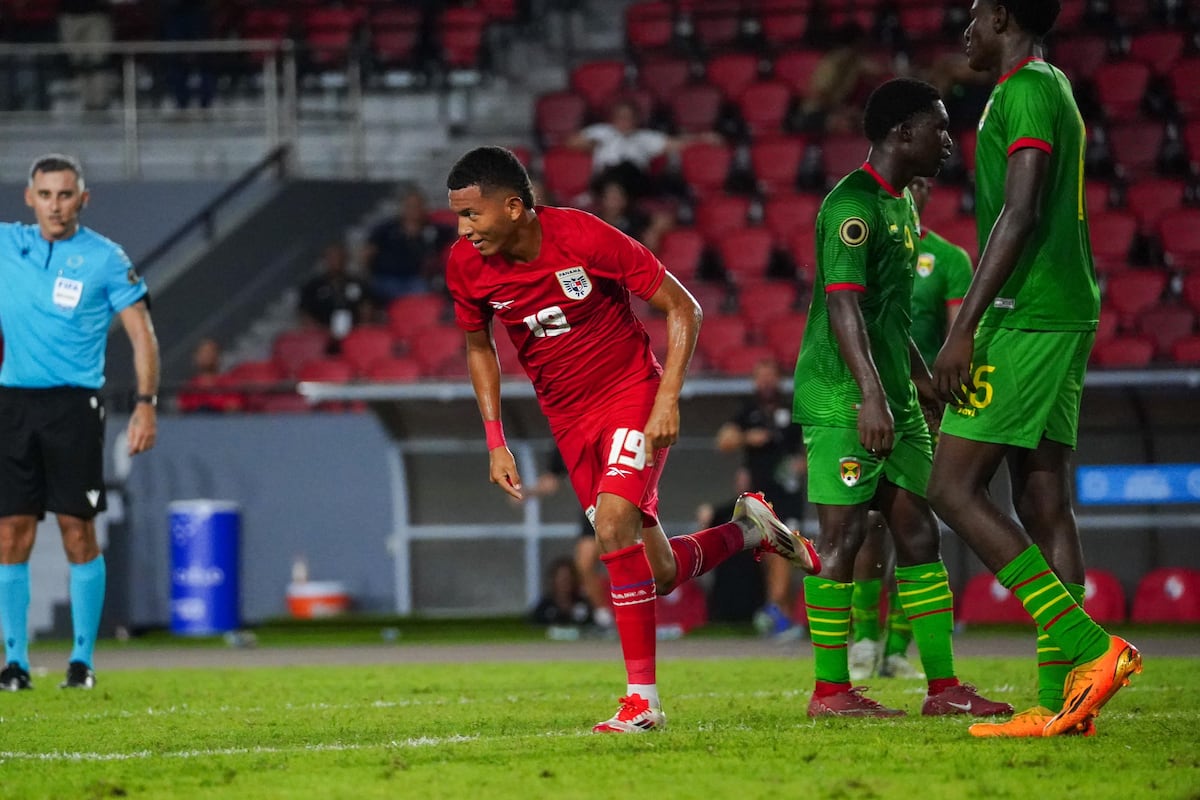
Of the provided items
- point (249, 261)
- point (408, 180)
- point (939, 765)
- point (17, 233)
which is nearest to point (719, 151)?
point (408, 180)

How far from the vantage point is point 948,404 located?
5168 mm

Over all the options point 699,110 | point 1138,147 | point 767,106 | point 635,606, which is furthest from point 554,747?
point 699,110

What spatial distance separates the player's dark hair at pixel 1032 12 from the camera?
5.19 meters

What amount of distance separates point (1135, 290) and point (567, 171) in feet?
19.0

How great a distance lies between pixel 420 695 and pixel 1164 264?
9872mm

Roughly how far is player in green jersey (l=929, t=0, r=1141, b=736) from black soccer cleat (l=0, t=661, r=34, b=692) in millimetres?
4896

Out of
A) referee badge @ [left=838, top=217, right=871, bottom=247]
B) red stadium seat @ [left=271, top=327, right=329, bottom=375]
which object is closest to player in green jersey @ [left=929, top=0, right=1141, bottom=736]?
referee badge @ [left=838, top=217, right=871, bottom=247]

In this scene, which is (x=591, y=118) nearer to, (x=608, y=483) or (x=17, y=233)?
(x=17, y=233)

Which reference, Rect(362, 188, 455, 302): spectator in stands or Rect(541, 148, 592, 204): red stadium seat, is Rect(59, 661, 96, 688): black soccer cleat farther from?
Rect(541, 148, 592, 204): red stadium seat

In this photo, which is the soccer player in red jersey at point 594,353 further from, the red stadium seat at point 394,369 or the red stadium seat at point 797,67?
the red stadium seat at point 797,67

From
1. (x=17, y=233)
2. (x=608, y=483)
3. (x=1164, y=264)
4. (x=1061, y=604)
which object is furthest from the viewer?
(x=1164, y=264)

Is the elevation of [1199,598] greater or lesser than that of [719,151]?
lesser

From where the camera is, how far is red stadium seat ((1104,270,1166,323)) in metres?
14.5

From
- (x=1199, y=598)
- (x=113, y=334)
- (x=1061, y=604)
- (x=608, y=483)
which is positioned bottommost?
(x=1199, y=598)
